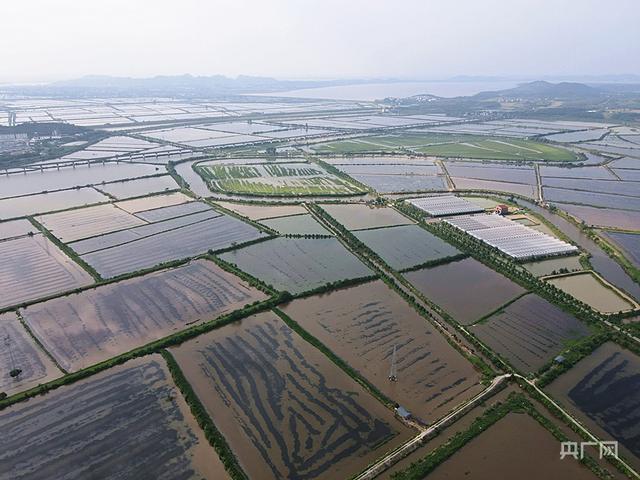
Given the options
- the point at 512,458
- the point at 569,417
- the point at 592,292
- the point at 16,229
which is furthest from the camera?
the point at 16,229

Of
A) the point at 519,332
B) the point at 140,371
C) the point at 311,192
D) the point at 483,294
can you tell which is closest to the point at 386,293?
the point at 483,294

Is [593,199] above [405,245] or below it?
above

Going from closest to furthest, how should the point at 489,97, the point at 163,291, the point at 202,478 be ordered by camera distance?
the point at 202,478
the point at 163,291
the point at 489,97

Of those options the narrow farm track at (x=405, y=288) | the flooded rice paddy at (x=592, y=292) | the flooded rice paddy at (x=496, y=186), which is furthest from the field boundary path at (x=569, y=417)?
the flooded rice paddy at (x=496, y=186)

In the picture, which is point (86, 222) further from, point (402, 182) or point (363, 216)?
point (402, 182)

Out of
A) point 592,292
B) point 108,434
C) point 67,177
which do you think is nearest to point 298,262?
point 108,434

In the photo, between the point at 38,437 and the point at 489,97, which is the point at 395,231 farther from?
the point at 489,97

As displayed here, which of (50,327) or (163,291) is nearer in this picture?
(50,327)
